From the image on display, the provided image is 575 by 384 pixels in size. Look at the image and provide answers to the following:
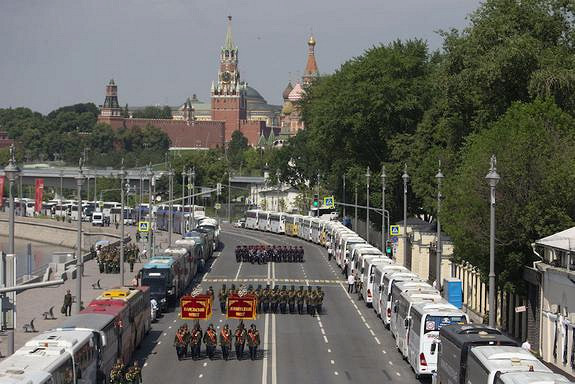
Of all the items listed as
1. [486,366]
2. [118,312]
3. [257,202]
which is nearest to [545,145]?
[118,312]

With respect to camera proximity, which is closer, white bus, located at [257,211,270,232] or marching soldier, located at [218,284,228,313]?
marching soldier, located at [218,284,228,313]

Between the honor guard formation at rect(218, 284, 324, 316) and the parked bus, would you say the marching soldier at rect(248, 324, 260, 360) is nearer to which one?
the parked bus

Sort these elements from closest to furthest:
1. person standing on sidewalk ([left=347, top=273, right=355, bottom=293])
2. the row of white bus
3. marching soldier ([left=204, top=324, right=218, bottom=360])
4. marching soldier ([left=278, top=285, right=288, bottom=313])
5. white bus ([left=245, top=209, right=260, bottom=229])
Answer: the row of white bus
marching soldier ([left=204, top=324, right=218, bottom=360])
marching soldier ([left=278, top=285, right=288, bottom=313])
person standing on sidewalk ([left=347, top=273, right=355, bottom=293])
white bus ([left=245, top=209, right=260, bottom=229])

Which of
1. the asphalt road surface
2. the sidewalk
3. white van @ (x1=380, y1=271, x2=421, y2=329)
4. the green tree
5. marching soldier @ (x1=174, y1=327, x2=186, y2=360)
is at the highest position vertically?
the green tree

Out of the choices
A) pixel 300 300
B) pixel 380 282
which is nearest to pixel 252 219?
pixel 300 300

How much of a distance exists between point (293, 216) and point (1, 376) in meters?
96.3

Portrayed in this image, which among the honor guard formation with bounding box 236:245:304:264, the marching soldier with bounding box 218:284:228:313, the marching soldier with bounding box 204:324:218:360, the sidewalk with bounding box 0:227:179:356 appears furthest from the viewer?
the honor guard formation with bounding box 236:245:304:264

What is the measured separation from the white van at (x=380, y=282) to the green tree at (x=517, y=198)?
129 inches

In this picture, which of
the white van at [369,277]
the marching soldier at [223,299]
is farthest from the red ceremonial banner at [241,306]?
the white van at [369,277]

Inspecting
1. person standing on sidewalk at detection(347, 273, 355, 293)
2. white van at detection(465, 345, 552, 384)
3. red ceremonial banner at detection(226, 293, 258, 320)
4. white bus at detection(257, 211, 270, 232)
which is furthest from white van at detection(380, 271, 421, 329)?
white bus at detection(257, 211, 270, 232)

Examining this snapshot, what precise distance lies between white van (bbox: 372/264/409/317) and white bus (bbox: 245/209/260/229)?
261 ft

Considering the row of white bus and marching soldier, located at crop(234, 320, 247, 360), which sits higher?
the row of white bus

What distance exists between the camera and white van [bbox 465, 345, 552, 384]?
87.4 feet

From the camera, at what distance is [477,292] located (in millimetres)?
59531
